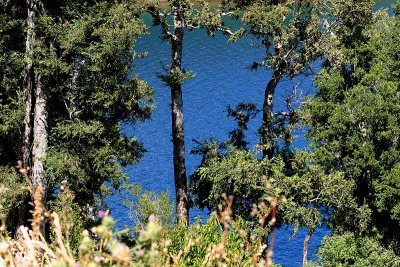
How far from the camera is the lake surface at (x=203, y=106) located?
117 ft

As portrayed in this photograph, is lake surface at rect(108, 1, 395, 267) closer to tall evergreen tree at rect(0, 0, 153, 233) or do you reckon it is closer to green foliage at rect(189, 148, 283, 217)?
green foliage at rect(189, 148, 283, 217)

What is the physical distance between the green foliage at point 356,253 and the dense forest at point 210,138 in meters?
0.06

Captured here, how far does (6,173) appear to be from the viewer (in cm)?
1723

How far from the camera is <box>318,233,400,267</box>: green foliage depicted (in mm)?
23641

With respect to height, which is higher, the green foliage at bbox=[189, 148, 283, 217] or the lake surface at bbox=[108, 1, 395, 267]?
the lake surface at bbox=[108, 1, 395, 267]

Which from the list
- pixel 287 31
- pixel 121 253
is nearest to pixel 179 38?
pixel 287 31

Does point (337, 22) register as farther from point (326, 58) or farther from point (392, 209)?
point (392, 209)

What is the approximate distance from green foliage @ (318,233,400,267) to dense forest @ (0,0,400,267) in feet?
0.19

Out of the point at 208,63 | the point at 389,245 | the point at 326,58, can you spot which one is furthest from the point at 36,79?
the point at 208,63

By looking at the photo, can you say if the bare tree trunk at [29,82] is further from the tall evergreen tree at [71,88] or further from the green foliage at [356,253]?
the green foliage at [356,253]

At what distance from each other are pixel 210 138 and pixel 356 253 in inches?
313

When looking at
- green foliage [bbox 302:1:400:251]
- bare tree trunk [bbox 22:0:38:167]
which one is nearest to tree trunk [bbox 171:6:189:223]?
green foliage [bbox 302:1:400:251]

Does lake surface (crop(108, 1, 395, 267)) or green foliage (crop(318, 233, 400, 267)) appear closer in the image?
green foliage (crop(318, 233, 400, 267))

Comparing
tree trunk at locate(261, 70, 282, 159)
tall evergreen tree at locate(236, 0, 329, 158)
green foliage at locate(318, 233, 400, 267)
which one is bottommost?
green foliage at locate(318, 233, 400, 267)
